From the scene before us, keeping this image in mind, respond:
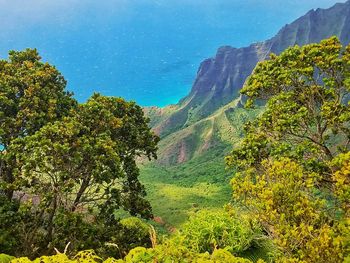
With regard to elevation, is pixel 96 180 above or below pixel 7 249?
above

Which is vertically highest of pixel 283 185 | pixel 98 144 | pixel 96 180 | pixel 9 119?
pixel 9 119

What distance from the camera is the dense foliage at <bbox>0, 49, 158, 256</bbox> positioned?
816 inches

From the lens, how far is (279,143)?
2200 centimetres

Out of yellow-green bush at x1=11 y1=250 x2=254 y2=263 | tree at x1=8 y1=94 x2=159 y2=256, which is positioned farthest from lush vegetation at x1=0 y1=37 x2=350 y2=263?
yellow-green bush at x1=11 y1=250 x2=254 y2=263

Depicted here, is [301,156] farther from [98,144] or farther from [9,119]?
[9,119]

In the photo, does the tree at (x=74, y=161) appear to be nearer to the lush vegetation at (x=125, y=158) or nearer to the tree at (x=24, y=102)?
the lush vegetation at (x=125, y=158)

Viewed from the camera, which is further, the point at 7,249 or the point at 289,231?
the point at 7,249

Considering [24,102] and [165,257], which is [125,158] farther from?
[165,257]

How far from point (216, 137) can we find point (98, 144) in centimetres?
14770

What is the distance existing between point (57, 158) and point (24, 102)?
14.3 ft

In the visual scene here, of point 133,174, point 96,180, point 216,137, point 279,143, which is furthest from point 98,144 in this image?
point 216,137

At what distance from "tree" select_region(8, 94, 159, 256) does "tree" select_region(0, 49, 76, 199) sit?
1.14 metres

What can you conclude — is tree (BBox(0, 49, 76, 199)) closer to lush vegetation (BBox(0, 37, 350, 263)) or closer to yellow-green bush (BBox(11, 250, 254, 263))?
lush vegetation (BBox(0, 37, 350, 263))

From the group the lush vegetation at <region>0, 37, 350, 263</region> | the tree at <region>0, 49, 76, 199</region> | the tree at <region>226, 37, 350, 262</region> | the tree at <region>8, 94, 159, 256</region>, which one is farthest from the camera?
the tree at <region>0, 49, 76, 199</region>
